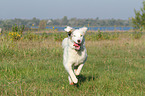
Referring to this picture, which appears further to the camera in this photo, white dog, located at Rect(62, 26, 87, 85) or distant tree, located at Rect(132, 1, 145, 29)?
distant tree, located at Rect(132, 1, 145, 29)

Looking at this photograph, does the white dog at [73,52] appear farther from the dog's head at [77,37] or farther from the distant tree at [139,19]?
the distant tree at [139,19]

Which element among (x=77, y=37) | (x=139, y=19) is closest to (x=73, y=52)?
(x=77, y=37)

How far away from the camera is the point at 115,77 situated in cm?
545

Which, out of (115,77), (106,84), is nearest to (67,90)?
(106,84)

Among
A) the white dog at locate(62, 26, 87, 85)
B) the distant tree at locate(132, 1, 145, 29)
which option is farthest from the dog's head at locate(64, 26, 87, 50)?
the distant tree at locate(132, 1, 145, 29)

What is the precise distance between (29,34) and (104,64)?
31.6ft

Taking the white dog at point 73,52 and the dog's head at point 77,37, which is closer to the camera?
the dog's head at point 77,37

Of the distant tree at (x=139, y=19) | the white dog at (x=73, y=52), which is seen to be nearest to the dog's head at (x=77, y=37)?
the white dog at (x=73, y=52)

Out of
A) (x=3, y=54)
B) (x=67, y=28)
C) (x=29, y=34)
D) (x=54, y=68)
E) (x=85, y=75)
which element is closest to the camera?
(x=67, y=28)

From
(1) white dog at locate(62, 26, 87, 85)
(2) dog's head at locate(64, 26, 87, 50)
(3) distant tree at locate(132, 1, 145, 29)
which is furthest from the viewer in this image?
(3) distant tree at locate(132, 1, 145, 29)

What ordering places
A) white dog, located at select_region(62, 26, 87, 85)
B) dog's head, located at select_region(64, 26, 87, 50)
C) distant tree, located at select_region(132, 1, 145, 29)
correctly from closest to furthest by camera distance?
dog's head, located at select_region(64, 26, 87, 50), white dog, located at select_region(62, 26, 87, 85), distant tree, located at select_region(132, 1, 145, 29)

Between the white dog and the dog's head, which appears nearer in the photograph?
the dog's head

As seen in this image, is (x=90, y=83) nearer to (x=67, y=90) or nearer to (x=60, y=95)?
(x=67, y=90)

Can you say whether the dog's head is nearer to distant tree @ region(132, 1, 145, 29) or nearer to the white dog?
the white dog
